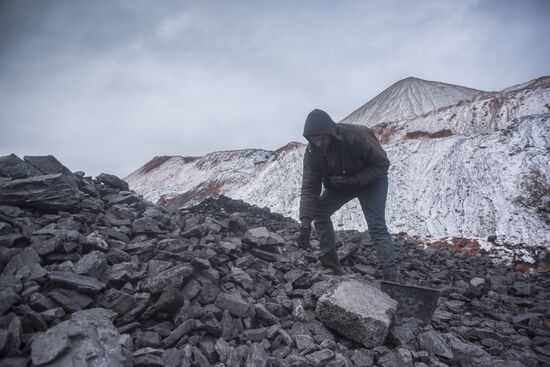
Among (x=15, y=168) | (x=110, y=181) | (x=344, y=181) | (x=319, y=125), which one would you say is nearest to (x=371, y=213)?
(x=344, y=181)

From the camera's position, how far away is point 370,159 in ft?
12.4

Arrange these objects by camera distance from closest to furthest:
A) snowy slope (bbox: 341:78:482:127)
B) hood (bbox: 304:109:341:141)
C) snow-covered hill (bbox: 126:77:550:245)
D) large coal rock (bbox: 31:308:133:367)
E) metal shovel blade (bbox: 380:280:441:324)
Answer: large coal rock (bbox: 31:308:133:367) < metal shovel blade (bbox: 380:280:441:324) < hood (bbox: 304:109:341:141) < snow-covered hill (bbox: 126:77:550:245) < snowy slope (bbox: 341:78:482:127)

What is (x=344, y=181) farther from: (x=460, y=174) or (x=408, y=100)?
(x=408, y=100)

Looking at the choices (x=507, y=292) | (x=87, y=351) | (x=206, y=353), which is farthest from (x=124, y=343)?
(x=507, y=292)

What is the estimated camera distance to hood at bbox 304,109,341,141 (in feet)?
11.8

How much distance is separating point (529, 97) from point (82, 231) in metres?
16.4

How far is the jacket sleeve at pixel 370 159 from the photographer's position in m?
3.73

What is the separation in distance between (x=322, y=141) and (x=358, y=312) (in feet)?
6.29

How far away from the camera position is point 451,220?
9258 mm

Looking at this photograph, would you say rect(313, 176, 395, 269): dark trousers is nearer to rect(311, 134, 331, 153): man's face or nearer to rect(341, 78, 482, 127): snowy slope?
rect(311, 134, 331, 153): man's face

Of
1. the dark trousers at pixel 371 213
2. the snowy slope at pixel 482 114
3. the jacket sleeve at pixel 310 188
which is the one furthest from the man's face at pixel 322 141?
the snowy slope at pixel 482 114

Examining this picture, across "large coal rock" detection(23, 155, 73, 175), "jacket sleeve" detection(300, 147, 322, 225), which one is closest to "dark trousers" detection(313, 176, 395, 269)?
"jacket sleeve" detection(300, 147, 322, 225)

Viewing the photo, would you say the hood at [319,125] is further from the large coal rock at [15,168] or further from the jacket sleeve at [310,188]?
the large coal rock at [15,168]

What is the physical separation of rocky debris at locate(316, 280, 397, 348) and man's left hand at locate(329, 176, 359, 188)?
1248 millimetres
